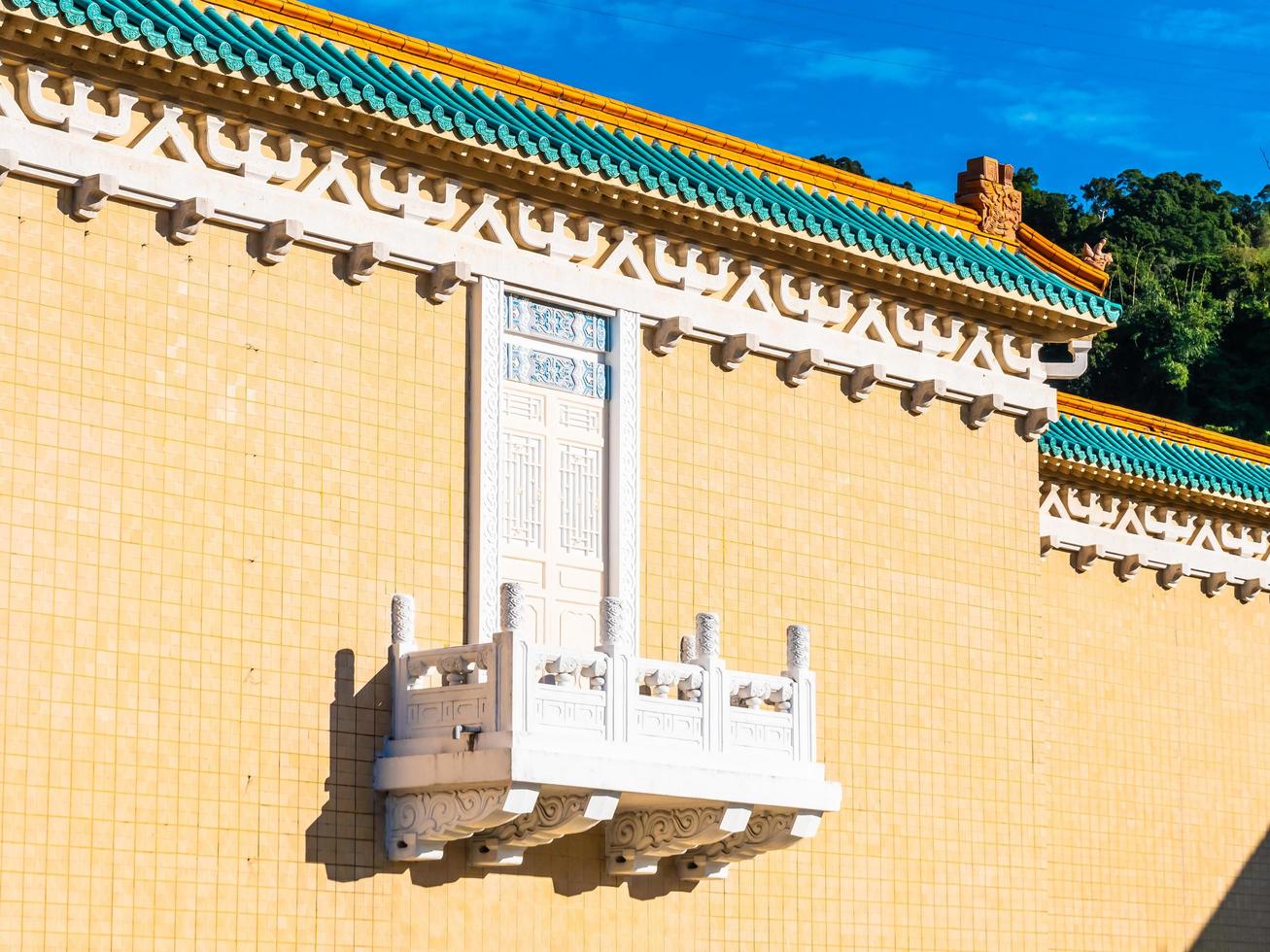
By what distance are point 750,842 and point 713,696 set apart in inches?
48.5

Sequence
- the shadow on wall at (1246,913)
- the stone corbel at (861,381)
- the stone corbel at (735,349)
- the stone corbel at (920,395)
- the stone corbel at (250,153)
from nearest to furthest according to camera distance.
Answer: the stone corbel at (250,153) < the stone corbel at (735,349) < the stone corbel at (861,381) < the stone corbel at (920,395) < the shadow on wall at (1246,913)

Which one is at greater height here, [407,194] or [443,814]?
[407,194]

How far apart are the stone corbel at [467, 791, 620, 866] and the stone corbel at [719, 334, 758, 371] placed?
134 inches

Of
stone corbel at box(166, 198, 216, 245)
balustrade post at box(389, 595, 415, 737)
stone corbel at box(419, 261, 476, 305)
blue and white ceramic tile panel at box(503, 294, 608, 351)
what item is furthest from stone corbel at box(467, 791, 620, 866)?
stone corbel at box(166, 198, 216, 245)

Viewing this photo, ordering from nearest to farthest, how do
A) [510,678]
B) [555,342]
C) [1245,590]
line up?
[510,678], [555,342], [1245,590]

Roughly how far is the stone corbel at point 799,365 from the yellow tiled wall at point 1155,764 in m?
3.99

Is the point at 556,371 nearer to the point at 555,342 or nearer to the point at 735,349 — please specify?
the point at 555,342

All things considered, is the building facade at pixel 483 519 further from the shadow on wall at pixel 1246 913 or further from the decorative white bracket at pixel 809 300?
the shadow on wall at pixel 1246 913

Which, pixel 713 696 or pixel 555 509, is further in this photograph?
pixel 555 509

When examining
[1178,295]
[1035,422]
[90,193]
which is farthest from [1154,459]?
[1178,295]

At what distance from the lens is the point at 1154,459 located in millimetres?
19812

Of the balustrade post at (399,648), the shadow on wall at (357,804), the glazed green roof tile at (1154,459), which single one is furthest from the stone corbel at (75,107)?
the glazed green roof tile at (1154,459)

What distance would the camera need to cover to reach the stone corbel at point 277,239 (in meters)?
12.3

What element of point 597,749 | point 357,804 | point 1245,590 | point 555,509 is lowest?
point 357,804
